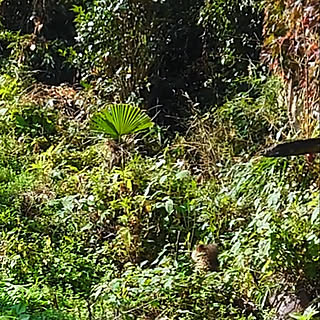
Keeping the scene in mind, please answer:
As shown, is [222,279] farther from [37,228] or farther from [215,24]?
[215,24]

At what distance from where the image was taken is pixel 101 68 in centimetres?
604

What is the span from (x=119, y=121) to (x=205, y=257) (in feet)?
4.84

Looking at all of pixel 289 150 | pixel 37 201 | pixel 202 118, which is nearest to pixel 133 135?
pixel 202 118

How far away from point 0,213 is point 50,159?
854 millimetres

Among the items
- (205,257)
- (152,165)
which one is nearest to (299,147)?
(205,257)

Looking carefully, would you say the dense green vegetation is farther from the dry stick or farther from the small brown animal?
the dry stick

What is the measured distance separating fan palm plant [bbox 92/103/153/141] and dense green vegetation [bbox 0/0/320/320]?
0.04 ft

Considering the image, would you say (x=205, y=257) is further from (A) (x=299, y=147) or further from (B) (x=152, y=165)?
(A) (x=299, y=147)

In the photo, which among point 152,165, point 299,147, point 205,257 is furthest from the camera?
point 152,165

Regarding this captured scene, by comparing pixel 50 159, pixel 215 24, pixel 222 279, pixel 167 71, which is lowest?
pixel 222 279

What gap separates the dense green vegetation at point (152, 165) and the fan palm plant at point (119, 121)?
1 centimetres

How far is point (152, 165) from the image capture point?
15.9 feet

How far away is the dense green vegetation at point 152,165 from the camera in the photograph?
3.39 m

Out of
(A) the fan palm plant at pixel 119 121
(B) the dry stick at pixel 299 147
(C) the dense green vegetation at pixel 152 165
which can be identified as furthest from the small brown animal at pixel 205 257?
(B) the dry stick at pixel 299 147
